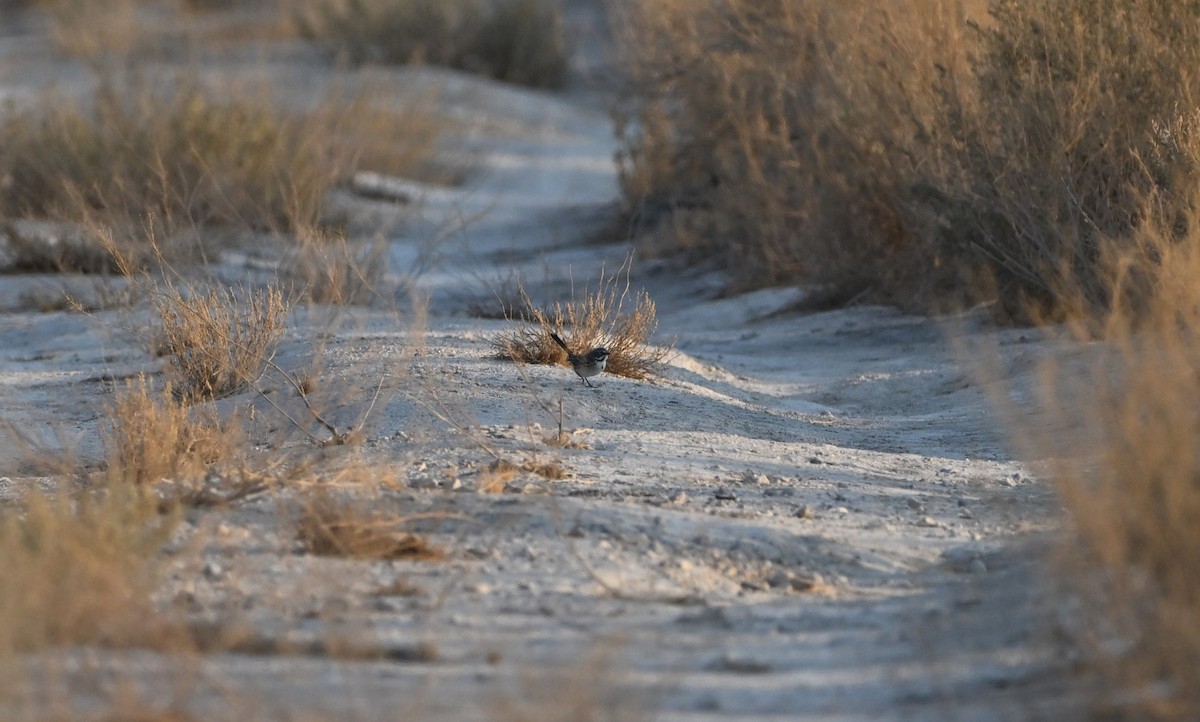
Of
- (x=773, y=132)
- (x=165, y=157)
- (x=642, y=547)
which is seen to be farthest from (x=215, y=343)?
(x=773, y=132)

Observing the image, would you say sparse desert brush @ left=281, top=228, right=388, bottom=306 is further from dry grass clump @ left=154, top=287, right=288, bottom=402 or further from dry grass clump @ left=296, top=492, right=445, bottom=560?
dry grass clump @ left=296, top=492, right=445, bottom=560

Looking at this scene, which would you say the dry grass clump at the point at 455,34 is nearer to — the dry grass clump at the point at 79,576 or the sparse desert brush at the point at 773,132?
the sparse desert brush at the point at 773,132

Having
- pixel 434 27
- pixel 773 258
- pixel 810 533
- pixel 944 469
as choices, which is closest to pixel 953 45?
pixel 773 258

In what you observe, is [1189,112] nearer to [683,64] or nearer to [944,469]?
[944,469]

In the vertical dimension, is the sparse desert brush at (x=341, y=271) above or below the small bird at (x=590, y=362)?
below

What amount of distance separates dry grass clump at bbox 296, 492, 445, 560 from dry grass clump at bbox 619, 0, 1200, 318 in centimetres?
154

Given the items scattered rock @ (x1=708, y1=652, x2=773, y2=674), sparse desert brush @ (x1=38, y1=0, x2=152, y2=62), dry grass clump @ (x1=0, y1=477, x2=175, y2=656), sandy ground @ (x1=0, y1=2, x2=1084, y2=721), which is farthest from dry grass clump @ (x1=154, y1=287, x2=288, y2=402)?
sparse desert brush @ (x1=38, y1=0, x2=152, y2=62)

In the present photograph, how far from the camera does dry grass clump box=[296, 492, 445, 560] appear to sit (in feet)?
10.3

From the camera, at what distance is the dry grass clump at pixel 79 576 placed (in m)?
2.49

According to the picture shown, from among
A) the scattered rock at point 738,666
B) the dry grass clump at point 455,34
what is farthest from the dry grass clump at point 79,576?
the dry grass clump at point 455,34

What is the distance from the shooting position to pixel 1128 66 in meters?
5.38

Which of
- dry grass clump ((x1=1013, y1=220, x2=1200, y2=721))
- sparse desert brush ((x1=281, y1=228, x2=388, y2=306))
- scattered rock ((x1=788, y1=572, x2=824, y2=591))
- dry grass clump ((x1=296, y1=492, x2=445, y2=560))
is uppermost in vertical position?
dry grass clump ((x1=1013, y1=220, x2=1200, y2=721))

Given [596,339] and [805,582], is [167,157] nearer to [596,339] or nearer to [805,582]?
[596,339]

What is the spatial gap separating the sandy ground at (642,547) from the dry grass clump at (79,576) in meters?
0.07
